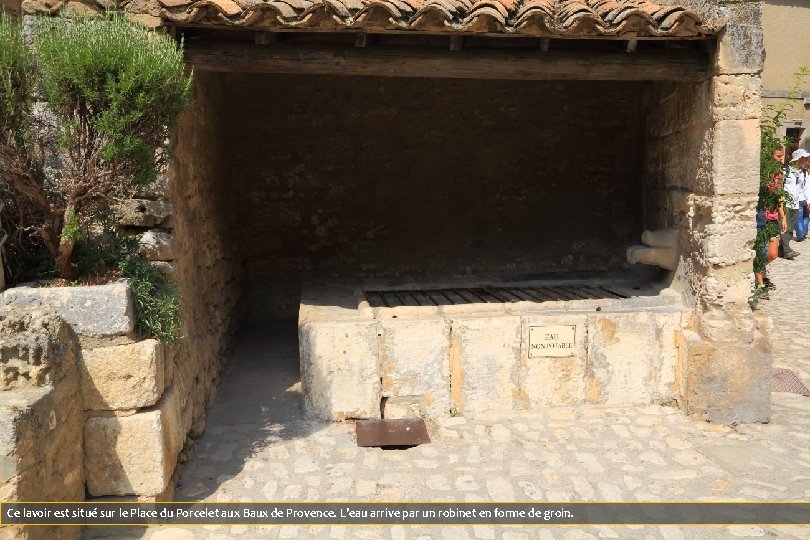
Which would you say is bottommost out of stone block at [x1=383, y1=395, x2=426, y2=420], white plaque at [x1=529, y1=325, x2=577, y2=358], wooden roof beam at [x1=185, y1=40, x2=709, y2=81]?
stone block at [x1=383, y1=395, x2=426, y2=420]

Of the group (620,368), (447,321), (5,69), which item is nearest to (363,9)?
(5,69)

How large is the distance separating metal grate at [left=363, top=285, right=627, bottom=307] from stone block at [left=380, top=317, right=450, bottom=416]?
28.2 inches

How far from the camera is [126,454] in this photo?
10.1ft

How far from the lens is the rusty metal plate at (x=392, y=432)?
13.6 feet

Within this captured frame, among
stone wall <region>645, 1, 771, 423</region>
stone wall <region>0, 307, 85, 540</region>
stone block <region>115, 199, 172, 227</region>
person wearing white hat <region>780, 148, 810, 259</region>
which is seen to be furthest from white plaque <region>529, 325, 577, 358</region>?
person wearing white hat <region>780, 148, 810, 259</region>

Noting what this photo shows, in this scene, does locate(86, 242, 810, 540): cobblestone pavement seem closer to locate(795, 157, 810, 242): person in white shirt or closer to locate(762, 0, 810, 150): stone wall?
locate(795, 157, 810, 242): person in white shirt

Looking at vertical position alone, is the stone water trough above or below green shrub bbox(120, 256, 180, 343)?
below

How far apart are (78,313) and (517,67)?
3.15 metres

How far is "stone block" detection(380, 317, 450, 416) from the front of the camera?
4402 mm

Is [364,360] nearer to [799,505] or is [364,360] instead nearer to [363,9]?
[363,9]

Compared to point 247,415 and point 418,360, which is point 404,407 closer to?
point 418,360

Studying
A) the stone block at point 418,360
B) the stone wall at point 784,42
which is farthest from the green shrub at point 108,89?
the stone wall at point 784,42

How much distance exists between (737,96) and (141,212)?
3900mm
